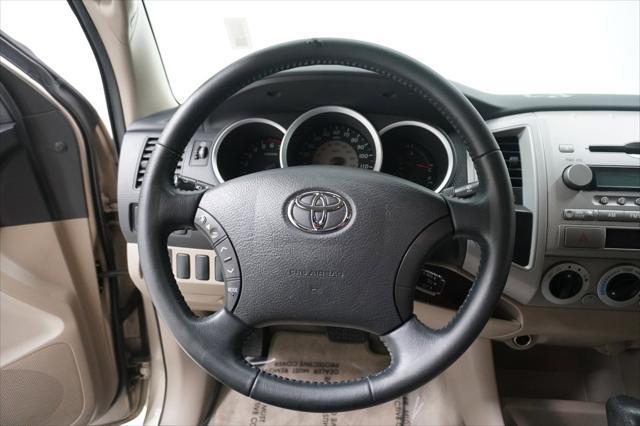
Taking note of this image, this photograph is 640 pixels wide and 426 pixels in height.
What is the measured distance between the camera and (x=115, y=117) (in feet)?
3.66

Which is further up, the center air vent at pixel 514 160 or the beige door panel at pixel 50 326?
the center air vent at pixel 514 160

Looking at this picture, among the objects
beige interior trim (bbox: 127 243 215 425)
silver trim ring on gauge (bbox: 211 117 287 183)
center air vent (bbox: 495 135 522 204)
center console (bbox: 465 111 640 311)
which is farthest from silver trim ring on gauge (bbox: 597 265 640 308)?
beige interior trim (bbox: 127 243 215 425)

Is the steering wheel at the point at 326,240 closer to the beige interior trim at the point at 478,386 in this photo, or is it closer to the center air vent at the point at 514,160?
the center air vent at the point at 514,160

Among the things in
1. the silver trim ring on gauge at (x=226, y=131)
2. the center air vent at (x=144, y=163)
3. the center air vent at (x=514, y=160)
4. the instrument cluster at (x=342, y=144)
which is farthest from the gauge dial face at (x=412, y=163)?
the center air vent at (x=144, y=163)

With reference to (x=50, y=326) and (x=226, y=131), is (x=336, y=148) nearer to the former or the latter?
(x=226, y=131)

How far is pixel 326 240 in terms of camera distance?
2.25ft

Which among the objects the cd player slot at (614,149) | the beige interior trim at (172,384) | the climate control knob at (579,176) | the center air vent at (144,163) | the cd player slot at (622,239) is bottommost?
the beige interior trim at (172,384)

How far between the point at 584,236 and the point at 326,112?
22.0 inches

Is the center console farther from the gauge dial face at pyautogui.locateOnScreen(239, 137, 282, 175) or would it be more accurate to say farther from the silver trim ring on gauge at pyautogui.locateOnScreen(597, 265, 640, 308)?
the gauge dial face at pyautogui.locateOnScreen(239, 137, 282, 175)

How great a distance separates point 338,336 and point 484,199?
78 centimetres

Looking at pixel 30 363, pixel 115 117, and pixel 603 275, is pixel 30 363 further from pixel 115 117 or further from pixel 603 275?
pixel 603 275

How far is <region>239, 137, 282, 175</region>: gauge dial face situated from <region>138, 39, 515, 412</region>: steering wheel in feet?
1.05

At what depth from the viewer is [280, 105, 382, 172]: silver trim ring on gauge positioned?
90 centimetres

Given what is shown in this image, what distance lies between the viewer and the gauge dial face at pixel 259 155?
3.37ft
